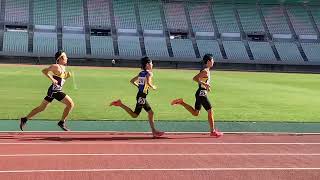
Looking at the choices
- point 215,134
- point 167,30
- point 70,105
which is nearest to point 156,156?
point 215,134

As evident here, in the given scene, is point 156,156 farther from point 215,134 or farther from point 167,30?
point 167,30

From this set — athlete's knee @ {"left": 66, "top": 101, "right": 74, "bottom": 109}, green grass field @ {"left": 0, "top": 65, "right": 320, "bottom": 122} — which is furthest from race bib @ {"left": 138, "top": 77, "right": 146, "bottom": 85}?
green grass field @ {"left": 0, "top": 65, "right": 320, "bottom": 122}

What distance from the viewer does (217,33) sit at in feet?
195

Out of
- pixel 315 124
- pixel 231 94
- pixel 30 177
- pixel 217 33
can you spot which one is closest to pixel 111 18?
pixel 217 33

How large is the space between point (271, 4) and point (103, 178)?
5963 cm

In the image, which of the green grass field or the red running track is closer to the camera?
the red running track

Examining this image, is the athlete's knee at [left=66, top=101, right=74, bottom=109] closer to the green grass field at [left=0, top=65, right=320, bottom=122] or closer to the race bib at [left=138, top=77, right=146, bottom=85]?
the race bib at [left=138, top=77, right=146, bottom=85]

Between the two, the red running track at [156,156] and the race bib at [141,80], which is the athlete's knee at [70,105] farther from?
the race bib at [141,80]

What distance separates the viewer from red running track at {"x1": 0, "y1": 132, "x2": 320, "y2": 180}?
24.1ft

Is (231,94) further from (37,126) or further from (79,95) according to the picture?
(37,126)

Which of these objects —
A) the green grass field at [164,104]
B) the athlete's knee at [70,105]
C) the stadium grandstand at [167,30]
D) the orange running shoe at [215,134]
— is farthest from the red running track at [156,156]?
the stadium grandstand at [167,30]

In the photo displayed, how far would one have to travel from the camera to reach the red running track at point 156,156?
734 centimetres

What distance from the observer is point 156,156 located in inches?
339

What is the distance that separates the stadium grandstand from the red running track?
4091cm
